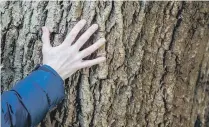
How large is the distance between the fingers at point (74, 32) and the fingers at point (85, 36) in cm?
4

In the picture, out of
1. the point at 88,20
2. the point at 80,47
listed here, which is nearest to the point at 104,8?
the point at 88,20

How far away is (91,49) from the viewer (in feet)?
7.09

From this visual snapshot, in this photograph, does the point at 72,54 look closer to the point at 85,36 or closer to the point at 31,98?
the point at 85,36

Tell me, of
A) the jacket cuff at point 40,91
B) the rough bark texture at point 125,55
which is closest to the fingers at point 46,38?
the rough bark texture at point 125,55

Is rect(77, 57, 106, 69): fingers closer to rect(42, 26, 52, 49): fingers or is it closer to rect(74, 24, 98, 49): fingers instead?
rect(74, 24, 98, 49): fingers

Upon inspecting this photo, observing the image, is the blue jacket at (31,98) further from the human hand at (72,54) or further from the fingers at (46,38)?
the fingers at (46,38)

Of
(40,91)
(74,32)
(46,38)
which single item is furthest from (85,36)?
(40,91)

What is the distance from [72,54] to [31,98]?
33 centimetres

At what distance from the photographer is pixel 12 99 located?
2070mm

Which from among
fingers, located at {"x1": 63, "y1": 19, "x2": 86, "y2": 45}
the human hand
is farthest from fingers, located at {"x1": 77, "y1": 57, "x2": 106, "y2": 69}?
fingers, located at {"x1": 63, "y1": 19, "x2": 86, "y2": 45}

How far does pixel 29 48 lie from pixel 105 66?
49cm

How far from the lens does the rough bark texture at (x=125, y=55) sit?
2.20 meters

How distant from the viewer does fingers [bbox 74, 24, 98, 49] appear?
2156 millimetres

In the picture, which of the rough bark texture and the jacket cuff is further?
the rough bark texture
